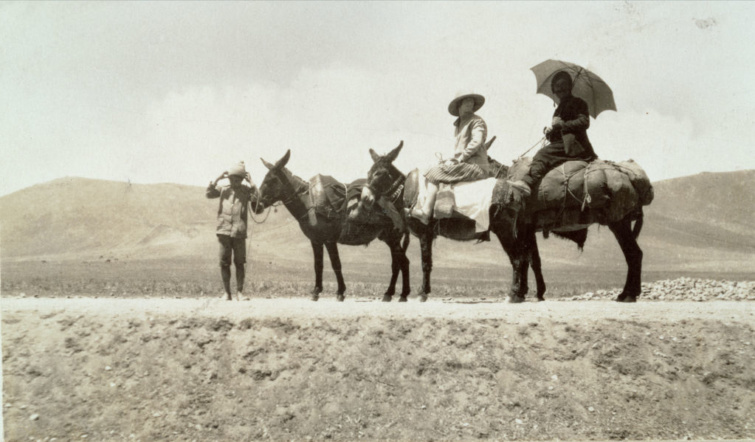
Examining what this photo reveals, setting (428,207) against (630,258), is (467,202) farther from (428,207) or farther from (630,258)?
(630,258)

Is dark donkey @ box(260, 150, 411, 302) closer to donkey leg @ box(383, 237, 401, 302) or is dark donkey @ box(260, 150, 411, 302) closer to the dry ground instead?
donkey leg @ box(383, 237, 401, 302)

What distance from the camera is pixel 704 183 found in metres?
74.1

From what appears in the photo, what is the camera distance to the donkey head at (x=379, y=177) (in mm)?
10523

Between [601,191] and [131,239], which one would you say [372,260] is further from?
[601,191]

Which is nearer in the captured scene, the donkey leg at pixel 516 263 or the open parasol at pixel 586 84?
the donkey leg at pixel 516 263

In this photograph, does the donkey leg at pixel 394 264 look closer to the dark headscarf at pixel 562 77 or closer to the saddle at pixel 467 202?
the saddle at pixel 467 202

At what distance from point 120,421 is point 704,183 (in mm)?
81215

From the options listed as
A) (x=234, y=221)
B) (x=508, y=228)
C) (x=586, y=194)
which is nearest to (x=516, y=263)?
(x=508, y=228)

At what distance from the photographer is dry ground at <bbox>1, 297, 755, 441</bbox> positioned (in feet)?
23.3

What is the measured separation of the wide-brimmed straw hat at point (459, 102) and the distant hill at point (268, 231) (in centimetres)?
3662

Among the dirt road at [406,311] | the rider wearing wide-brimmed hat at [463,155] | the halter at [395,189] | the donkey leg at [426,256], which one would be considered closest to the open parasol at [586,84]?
the rider wearing wide-brimmed hat at [463,155]

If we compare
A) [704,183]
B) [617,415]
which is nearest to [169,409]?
[617,415]

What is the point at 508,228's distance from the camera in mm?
10133

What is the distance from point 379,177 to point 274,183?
7.44 feet
